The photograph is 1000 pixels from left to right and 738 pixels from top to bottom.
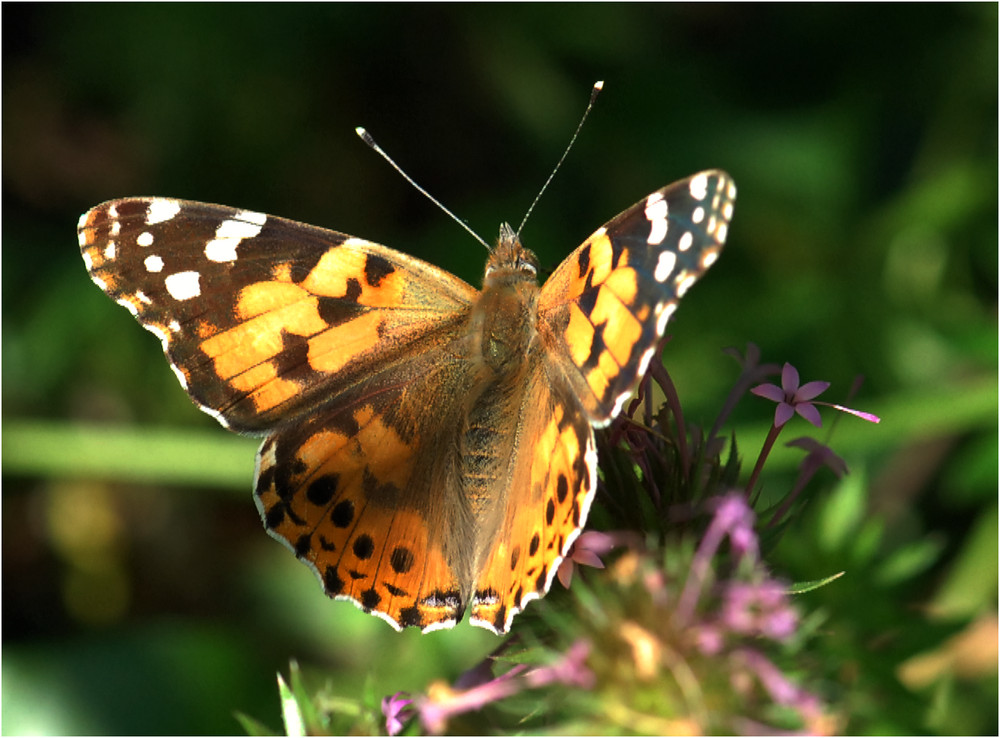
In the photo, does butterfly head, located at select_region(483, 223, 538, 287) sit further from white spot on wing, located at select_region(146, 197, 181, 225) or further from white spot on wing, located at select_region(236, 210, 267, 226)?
white spot on wing, located at select_region(146, 197, 181, 225)

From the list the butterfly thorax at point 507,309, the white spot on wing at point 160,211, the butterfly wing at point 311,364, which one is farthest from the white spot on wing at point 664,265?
the white spot on wing at point 160,211

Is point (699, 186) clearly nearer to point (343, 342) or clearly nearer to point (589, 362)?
point (589, 362)

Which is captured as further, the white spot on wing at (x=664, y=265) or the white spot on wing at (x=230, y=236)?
the white spot on wing at (x=230, y=236)

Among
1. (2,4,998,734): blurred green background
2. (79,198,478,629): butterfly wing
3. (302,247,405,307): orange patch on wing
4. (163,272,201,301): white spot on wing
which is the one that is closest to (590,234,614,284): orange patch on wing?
(79,198,478,629): butterfly wing

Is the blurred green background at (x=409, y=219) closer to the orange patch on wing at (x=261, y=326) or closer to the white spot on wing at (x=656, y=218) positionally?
the orange patch on wing at (x=261, y=326)

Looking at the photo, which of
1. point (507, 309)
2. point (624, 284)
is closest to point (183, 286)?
point (507, 309)

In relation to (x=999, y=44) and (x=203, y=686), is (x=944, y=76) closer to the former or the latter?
(x=999, y=44)

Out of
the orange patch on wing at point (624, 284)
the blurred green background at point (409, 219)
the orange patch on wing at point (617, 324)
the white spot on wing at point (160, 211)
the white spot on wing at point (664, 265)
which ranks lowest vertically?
the blurred green background at point (409, 219)
